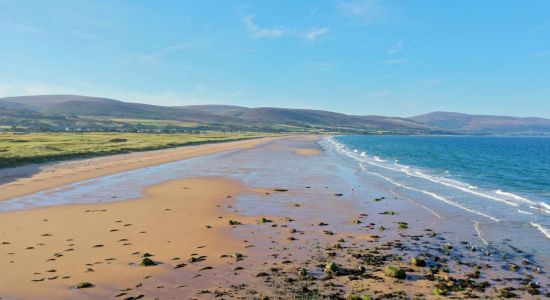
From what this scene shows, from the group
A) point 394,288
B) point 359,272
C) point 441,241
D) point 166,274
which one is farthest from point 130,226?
point 441,241

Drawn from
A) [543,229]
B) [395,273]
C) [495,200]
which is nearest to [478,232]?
[543,229]

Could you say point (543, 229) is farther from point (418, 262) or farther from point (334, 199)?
point (334, 199)

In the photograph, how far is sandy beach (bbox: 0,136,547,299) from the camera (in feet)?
38.3

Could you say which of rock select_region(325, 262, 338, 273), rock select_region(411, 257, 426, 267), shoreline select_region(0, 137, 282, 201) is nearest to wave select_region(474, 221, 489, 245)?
rock select_region(411, 257, 426, 267)

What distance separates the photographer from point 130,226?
19.2 m

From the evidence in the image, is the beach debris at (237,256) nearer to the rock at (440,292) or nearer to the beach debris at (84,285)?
the beach debris at (84,285)

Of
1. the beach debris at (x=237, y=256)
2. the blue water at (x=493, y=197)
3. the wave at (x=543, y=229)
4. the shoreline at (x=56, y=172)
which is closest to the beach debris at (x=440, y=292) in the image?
the beach debris at (x=237, y=256)

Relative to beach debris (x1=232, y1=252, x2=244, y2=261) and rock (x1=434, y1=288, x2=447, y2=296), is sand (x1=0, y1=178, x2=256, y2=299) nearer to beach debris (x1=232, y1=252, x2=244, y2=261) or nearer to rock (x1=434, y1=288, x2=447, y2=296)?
beach debris (x1=232, y1=252, x2=244, y2=261)

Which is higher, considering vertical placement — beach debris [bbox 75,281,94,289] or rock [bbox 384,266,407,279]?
rock [bbox 384,266,407,279]

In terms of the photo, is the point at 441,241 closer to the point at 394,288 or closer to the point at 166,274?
the point at 394,288

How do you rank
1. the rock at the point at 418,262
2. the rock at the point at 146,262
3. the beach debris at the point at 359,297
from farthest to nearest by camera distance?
the rock at the point at 418,262, the rock at the point at 146,262, the beach debris at the point at 359,297

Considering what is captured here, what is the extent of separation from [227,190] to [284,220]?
434 inches

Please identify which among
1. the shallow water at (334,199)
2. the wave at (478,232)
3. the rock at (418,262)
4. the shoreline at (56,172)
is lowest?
the shoreline at (56,172)

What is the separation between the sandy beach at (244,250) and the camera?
11672 millimetres
